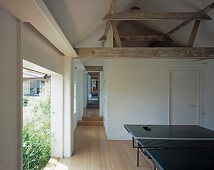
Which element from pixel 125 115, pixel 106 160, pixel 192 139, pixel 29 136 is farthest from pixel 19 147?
pixel 125 115

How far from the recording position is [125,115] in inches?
258

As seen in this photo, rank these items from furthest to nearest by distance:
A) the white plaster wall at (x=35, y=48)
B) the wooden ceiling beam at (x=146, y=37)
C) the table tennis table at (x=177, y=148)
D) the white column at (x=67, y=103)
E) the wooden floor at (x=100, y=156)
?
the wooden ceiling beam at (x=146, y=37), the white column at (x=67, y=103), the wooden floor at (x=100, y=156), the white plaster wall at (x=35, y=48), the table tennis table at (x=177, y=148)

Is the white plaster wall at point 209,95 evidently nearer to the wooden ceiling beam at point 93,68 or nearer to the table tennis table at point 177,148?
the table tennis table at point 177,148

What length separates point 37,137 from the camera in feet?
16.0

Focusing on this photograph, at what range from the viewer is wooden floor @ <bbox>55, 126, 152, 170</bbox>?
14.2 feet

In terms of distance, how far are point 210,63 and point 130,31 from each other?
2391 millimetres

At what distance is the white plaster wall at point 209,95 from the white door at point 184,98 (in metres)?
0.24

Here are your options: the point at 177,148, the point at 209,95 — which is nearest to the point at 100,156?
the point at 177,148

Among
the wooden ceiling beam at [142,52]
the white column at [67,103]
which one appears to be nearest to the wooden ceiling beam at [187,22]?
the wooden ceiling beam at [142,52]

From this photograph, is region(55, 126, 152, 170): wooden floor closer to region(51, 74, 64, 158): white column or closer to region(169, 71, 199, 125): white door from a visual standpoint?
region(51, 74, 64, 158): white column

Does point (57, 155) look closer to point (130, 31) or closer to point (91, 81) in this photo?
point (130, 31)

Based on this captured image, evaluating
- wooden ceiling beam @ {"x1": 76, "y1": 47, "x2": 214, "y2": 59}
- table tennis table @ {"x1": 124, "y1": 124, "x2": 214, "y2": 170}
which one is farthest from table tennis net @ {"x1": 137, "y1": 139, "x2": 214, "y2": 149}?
wooden ceiling beam @ {"x1": 76, "y1": 47, "x2": 214, "y2": 59}

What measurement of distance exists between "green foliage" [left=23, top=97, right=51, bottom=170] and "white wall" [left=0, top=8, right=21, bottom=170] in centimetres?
233

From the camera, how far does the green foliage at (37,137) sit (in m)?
4.33
